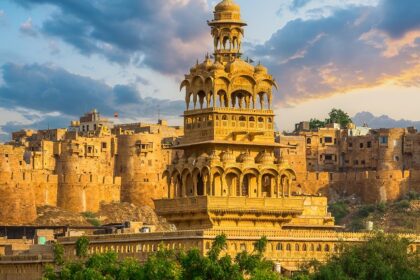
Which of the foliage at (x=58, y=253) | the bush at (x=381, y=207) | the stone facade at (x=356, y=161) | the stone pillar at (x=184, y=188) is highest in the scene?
the stone facade at (x=356, y=161)

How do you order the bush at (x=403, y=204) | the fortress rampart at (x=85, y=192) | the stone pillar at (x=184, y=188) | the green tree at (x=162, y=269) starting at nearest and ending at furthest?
1. the green tree at (x=162, y=269)
2. the stone pillar at (x=184, y=188)
3. the fortress rampart at (x=85, y=192)
4. the bush at (x=403, y=204)

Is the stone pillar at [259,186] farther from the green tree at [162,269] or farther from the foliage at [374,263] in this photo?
the green tree at [162,269]

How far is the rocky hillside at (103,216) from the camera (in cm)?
15262

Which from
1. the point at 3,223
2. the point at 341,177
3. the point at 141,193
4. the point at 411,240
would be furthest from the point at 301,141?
the point at 411,240

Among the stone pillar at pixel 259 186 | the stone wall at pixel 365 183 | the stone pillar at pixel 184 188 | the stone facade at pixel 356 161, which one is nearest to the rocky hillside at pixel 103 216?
the stone facade at pixel 356 161

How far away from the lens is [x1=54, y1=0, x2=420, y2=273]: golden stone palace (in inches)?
3337

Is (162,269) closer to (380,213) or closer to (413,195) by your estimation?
(380,213)

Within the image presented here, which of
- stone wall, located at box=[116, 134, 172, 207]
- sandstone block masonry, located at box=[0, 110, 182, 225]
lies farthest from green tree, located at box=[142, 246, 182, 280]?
stone wall, located at box=[116, 134, 172, 207]

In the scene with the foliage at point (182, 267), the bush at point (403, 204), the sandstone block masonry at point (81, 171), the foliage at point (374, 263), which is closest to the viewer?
the foliage at point (182, 267)

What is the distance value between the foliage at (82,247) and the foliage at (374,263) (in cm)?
1295

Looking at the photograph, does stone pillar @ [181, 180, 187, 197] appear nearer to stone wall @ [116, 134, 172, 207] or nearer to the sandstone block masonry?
the sandstone block masonry

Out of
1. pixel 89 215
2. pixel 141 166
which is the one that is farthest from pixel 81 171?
pixel 89 215

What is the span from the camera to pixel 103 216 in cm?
16100

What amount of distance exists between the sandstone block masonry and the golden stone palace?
69220 millimetres
